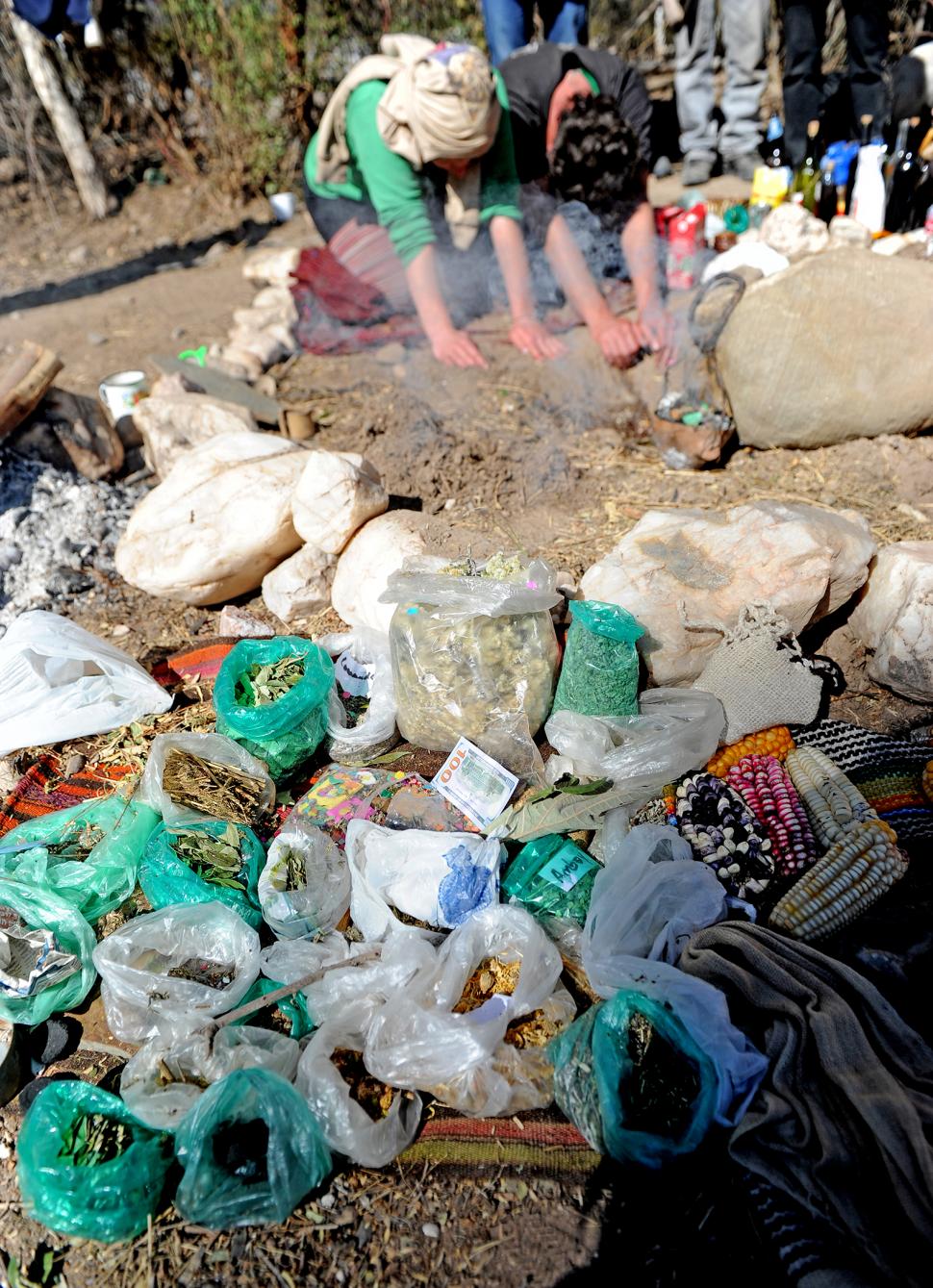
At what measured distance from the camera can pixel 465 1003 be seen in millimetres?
2023

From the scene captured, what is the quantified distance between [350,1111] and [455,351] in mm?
3925

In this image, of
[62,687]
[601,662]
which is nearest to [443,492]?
[601,662]

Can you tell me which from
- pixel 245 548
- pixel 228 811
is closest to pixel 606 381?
pixel 245 548

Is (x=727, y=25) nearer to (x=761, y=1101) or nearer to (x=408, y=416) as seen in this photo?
(x=408, y=416)

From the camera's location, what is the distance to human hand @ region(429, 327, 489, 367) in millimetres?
4562

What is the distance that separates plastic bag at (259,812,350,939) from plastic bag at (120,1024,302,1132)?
0.29 m

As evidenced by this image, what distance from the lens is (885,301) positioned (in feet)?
11.9

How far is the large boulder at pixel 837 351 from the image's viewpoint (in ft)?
11.7

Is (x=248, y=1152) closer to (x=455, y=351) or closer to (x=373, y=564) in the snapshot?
(x=373, y=564)

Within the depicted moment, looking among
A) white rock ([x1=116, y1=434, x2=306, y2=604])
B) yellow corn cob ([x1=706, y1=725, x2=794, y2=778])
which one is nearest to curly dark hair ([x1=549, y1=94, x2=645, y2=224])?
white rock ([x1=116, y1=434, x2=306, y2=604])

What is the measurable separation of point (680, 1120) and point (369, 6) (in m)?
9.60

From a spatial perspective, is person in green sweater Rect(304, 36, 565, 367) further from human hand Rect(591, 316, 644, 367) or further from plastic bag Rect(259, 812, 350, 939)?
plastic bag Rect(259, 812, 350, 939)

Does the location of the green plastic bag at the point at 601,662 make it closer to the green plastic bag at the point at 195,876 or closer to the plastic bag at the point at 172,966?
the green plastic bag at the point at 195,876

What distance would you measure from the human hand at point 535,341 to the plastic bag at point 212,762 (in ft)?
10.1
